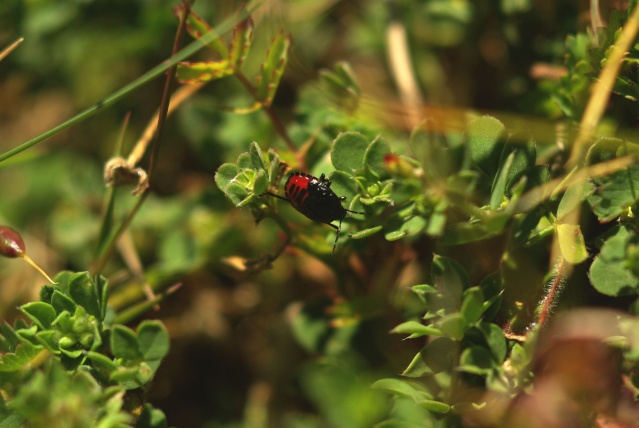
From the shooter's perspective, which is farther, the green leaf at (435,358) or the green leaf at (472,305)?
the green leaf at (435,358)

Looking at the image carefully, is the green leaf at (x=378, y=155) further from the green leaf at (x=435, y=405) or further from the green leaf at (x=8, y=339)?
the green leaf at (x=8, y=339)

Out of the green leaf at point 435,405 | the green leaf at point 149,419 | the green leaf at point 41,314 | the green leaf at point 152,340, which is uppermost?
the green leaf at point 41,314

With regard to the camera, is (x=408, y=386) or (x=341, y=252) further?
(x=341, y=252)

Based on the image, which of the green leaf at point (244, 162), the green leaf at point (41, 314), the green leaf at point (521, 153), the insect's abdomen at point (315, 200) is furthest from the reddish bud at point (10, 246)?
the green leaf at point (521, 153)

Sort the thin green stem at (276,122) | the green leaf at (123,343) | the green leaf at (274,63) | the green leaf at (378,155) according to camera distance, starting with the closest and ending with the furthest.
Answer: the green leaf at (123,343) < the green leaf at (378,155) < the green leaf at (274,63) < the thin green stem at (276,122)

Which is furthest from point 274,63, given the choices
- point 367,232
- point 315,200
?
point 367,232

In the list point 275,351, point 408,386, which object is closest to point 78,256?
point 275,351

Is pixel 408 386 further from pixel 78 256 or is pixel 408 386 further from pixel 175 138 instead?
pixel 175 138

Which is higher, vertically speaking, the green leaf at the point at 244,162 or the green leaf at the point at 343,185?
the green leaf at the point at 244,162
